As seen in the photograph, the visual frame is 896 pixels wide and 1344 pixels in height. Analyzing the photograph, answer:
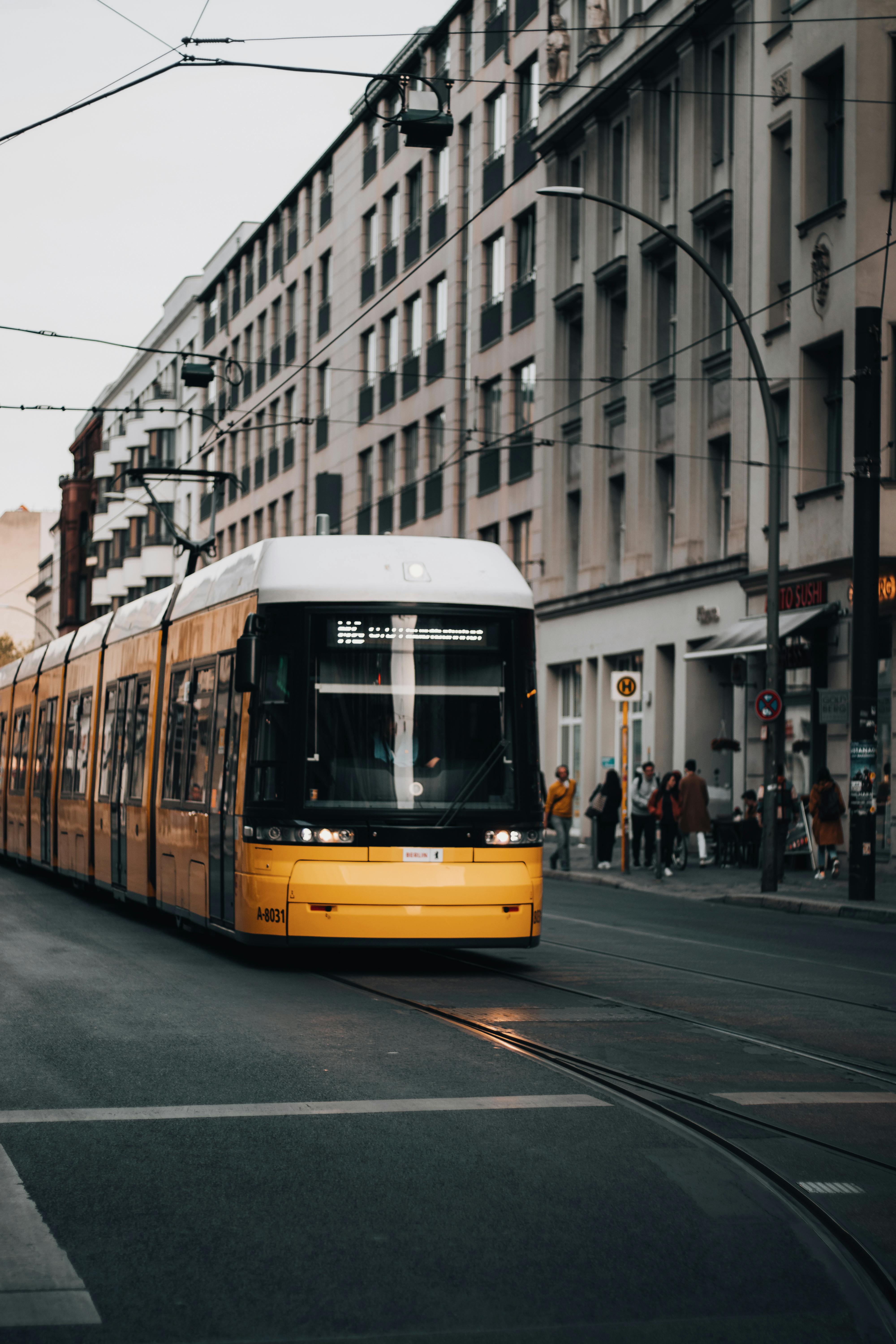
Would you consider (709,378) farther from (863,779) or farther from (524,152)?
(863,779)

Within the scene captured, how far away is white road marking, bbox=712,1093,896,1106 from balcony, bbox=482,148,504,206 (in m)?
37.1

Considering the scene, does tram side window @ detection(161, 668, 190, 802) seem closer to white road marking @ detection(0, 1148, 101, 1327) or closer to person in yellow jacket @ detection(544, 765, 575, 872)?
white road marking @ detection(0, 1148, 101, 1327)

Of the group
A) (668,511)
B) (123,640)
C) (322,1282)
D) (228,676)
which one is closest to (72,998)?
(228,676)

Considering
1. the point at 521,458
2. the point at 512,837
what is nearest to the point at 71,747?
the point at 512,837

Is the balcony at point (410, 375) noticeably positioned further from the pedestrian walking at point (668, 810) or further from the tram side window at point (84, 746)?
the tram side window at point (84, 746)

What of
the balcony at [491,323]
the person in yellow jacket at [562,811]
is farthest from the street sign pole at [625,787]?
the balcony at [491,323]

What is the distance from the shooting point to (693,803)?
2869 cm

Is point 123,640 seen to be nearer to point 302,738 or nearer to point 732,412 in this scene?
point 302,738

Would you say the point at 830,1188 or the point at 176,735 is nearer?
the point at 830,1188

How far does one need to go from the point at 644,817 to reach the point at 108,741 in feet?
41.6

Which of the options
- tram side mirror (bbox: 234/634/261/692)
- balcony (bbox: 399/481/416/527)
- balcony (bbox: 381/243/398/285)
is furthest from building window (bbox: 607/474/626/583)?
tram side mirror (bbox: 234/634/261/692)

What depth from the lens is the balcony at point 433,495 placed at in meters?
46.8

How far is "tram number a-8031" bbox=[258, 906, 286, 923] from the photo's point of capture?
12.4 meters

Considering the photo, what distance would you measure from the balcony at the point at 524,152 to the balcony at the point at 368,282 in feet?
36.8
